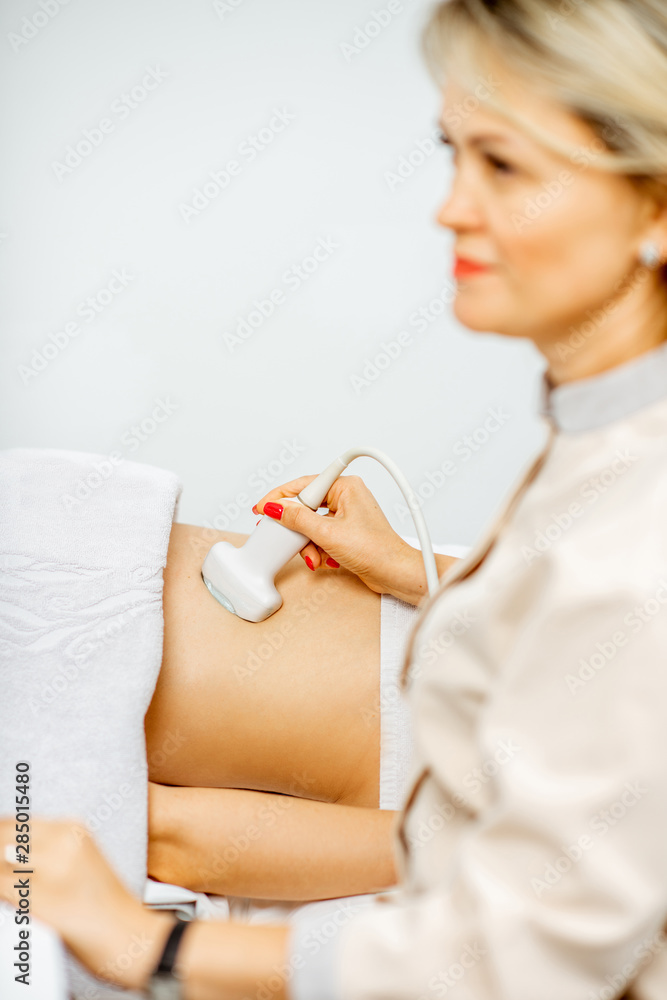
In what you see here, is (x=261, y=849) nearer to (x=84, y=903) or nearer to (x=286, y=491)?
(x=84, y=903)

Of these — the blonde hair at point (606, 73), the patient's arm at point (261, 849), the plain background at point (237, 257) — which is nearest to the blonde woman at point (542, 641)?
the blonde hair at point (606, 73)

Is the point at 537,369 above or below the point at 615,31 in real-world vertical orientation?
below

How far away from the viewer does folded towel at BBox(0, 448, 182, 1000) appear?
3.24 ft

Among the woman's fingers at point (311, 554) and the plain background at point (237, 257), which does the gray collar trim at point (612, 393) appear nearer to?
the woman's fingers at point (311, 554)

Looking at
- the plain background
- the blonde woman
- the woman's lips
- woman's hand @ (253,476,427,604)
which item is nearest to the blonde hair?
the blonde woman

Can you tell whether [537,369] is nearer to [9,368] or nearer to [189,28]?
[189,28]

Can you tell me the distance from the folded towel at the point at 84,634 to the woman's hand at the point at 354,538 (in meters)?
0.17

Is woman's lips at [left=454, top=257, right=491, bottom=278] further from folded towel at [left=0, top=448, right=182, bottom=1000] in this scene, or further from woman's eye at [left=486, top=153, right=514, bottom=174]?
folded towel at [left=0, top=448, right=182, bottom=1000]

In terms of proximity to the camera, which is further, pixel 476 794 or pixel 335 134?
pixel 335 134

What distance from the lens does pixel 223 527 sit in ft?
6.18

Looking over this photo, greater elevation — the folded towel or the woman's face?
the woman's face

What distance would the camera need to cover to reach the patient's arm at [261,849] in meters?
1.07

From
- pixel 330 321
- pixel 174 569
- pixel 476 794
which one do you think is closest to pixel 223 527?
pixel 330 321

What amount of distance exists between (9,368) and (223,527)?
0.53 meters
